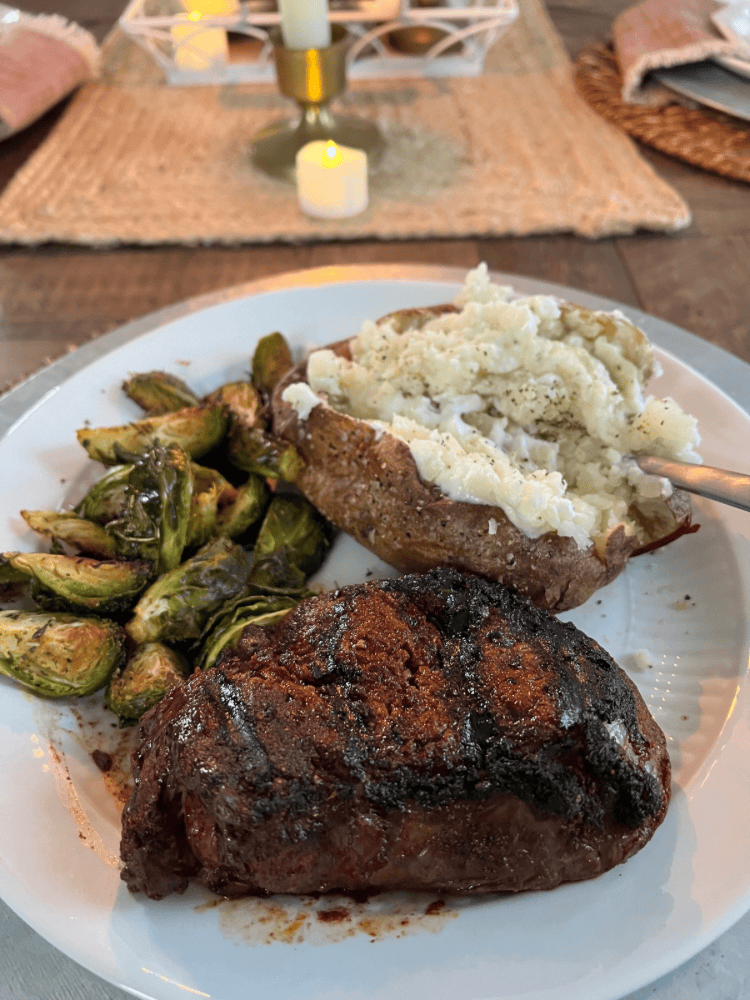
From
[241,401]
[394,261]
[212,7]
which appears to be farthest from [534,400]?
[212,7]

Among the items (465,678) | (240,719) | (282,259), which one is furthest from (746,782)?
(282,259)

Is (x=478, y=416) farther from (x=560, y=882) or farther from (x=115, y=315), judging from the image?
(x=115, y=315)

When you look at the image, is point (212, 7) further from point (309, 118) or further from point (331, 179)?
point (331, 179)

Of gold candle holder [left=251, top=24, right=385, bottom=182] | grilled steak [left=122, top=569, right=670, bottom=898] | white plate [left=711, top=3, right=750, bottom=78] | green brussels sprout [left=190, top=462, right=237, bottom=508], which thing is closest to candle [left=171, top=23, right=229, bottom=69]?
gold candle holder [left=251, top=24, right=385, bottom=182]

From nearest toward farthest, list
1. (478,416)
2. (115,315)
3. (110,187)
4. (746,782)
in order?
1. (746,782)
2. (478,416)
3. (115,315)
4. (110,187)

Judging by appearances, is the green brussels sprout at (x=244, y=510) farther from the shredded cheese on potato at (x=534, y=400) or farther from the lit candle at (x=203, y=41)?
the lit candle at (x=203, y=41)

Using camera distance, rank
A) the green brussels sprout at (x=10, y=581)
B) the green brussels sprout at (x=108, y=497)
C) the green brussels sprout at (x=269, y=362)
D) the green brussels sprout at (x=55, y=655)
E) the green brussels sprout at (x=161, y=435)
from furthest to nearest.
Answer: the green brussels sprout at (x=269, y=362)
the green brussels sprout at (x=161, y=435)
the green brussels sprout at (x=108, y=497)
the green brussels sprout at (x=10, y=581)
the green brussels sprout at (x=55, y=655)

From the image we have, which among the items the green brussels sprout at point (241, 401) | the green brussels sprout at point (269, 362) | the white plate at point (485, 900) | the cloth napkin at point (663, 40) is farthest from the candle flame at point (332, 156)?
the white plate at point (485, 900)
